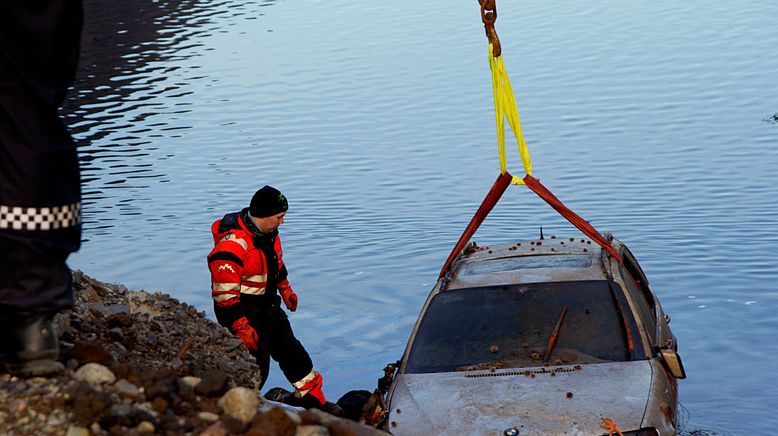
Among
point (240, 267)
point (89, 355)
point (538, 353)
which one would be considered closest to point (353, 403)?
point (240, 267)

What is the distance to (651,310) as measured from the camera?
10312 mm

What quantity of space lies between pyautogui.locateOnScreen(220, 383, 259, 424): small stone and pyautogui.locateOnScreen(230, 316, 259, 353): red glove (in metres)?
4.89

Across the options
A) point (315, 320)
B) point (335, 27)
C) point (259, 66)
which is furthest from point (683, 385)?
point (335, 27)

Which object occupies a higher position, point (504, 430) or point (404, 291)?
point (504, 430)

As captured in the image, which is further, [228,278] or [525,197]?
[525,197]

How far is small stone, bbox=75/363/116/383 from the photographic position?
5.11 meters

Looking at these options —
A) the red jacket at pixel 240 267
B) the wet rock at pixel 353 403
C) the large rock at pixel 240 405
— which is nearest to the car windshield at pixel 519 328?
the wet rock at pixel 353 403

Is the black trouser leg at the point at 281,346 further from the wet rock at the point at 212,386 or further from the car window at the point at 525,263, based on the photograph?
the wet rock at the point at 212,386

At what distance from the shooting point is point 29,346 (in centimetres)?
511

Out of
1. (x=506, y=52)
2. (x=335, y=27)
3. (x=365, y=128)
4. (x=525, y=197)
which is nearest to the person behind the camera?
(x=525, y=197)

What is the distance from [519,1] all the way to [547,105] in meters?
A: 19.4

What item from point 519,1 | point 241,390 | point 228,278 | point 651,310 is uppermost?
point 241,390

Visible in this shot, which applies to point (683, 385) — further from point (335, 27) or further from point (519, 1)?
point (519, 1)

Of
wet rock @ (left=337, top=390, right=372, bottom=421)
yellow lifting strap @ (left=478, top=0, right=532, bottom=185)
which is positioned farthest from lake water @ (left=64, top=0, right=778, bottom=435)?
yellow lifting strap @ (left=478, top=0, right=532, bottom=185)
